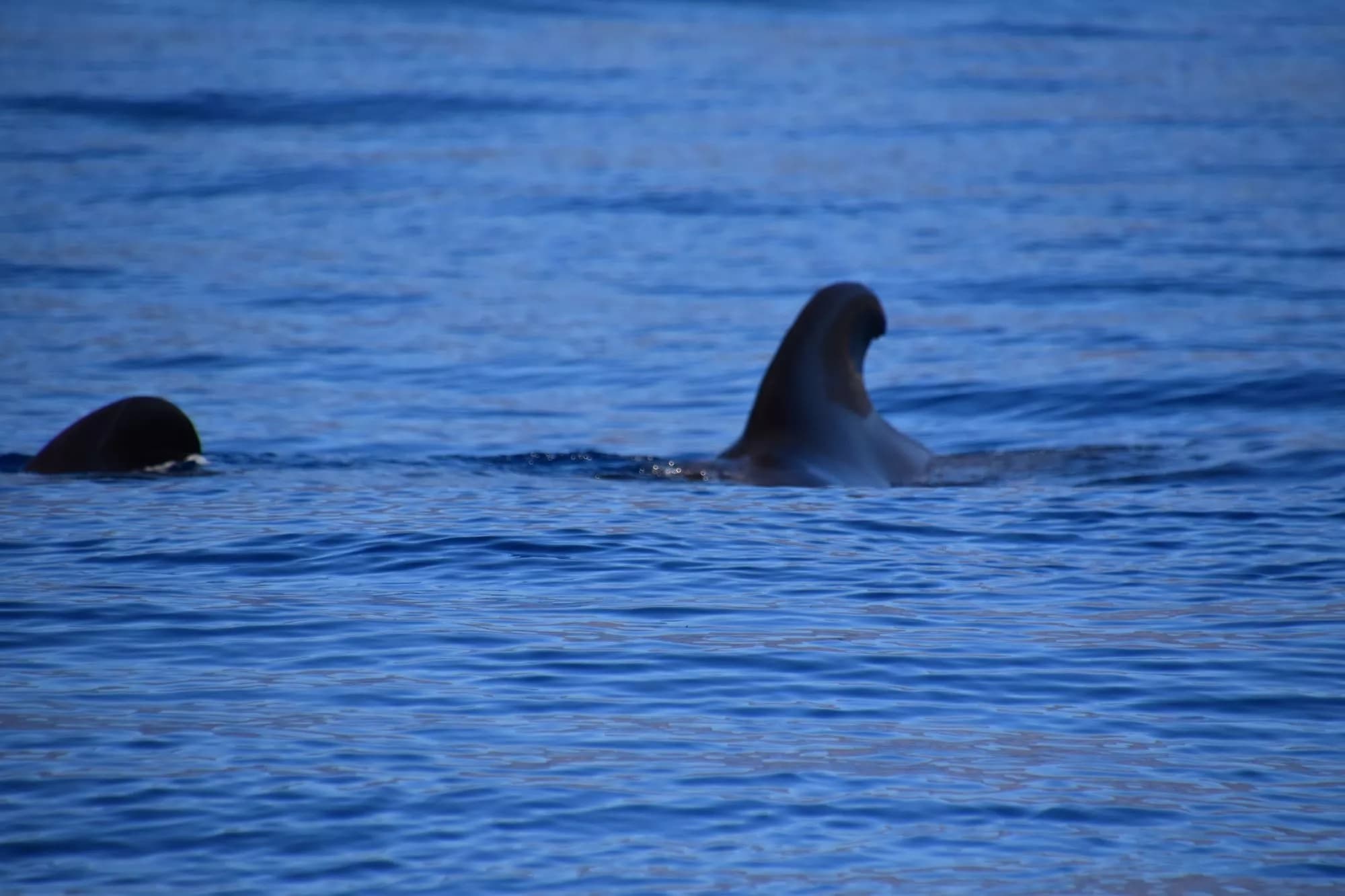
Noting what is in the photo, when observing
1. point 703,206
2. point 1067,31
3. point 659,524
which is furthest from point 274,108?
point 659,524

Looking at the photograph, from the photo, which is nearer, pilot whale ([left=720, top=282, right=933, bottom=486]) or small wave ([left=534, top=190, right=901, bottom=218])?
pilot whale ([left=720, top=282, right=933, bottom=486])

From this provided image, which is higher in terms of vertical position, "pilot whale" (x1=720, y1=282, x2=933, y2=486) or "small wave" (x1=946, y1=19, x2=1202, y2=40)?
"small wave" (x1=946, y1=19, x2=1202, y2=40)

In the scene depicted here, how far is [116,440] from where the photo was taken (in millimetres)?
10219

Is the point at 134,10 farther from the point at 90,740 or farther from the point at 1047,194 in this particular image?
the point at 90,740

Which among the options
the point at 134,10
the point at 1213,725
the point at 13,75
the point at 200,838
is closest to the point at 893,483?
the point at 1213,725

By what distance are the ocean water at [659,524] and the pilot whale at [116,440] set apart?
0.78 feet

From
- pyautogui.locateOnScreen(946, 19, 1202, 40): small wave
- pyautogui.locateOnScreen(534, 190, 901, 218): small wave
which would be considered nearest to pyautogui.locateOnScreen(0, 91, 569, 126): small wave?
pyautogui.locateOnScreen(534, 190, 901, 218): small wave

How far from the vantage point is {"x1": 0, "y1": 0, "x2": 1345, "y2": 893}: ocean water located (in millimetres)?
5375

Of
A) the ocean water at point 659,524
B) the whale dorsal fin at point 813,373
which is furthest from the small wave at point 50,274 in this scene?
the whale dorsal fin at point 813,373

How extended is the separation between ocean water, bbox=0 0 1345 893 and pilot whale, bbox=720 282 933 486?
31 cm

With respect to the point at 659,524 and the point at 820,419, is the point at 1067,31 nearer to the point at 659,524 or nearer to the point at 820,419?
the point at 820,419

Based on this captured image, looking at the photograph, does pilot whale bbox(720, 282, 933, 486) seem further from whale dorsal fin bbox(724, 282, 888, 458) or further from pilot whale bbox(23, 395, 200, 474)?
pilot whale bbox(23, 395, 200, 474)

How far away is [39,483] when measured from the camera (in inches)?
393

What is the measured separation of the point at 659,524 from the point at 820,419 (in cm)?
142
